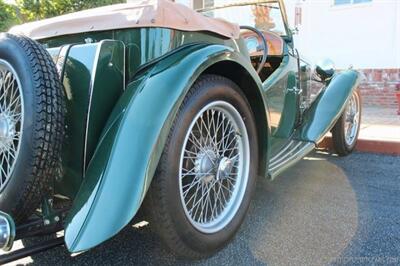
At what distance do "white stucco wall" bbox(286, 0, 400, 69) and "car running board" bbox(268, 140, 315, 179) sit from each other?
5775mm

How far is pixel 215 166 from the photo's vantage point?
8.09 feet

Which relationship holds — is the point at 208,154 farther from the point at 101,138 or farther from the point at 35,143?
the point at 35,143

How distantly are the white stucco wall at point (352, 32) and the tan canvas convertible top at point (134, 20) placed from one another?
6739 millimetres

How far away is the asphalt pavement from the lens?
94.4 inches

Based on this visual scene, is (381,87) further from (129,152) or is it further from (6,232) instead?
(6,232)

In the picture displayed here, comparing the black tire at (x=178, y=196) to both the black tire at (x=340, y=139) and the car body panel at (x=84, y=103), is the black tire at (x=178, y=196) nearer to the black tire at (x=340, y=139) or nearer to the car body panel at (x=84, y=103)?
the car body panel at (x=84, y=103)

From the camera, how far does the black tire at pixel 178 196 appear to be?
6.66 feet

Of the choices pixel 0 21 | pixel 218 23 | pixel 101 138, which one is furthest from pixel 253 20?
pixel 0 21

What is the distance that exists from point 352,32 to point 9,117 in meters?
8.10

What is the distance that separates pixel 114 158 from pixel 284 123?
2.25m

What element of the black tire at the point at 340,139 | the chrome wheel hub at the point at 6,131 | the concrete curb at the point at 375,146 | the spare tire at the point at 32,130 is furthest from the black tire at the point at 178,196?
the concrete curb at the point at 375,146

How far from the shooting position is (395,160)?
15.2 ft

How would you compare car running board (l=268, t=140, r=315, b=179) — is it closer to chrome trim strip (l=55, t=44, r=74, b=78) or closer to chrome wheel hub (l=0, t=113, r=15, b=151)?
chrome trim strip (l=55, t=44, r=74, b=78)

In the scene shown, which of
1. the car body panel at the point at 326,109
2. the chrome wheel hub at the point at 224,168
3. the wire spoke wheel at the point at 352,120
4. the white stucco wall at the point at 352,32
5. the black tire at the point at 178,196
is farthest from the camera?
the white stucco wall at the point at 352,32
